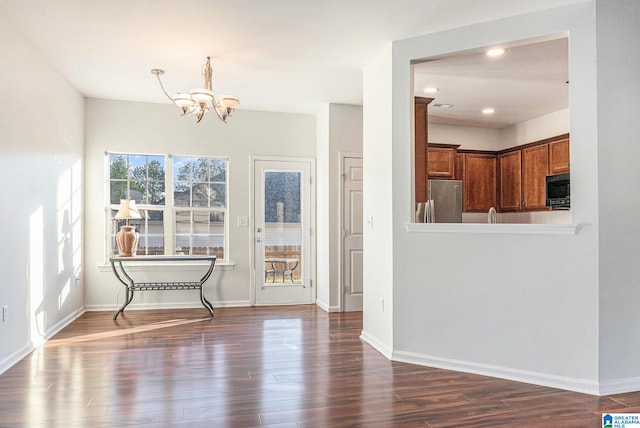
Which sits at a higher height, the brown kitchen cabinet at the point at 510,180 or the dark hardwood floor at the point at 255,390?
the brown kitchen cabinet at the point at 510,180

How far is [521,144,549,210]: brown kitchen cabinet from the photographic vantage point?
19.1ft

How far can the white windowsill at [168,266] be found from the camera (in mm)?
5631

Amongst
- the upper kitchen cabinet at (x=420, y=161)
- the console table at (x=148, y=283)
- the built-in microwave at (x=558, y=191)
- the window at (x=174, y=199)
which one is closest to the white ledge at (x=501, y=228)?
the upper kitchen cabinet at (x=420, y=161)

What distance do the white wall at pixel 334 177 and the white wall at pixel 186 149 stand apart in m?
0.59

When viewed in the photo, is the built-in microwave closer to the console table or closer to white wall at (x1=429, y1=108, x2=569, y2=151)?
white wall at (x1=429, y1=108, x2=569, y2=151)

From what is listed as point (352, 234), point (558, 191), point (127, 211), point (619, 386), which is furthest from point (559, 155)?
point (127, 211)

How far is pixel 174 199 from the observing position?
587 centimetres

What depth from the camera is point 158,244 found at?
580cm

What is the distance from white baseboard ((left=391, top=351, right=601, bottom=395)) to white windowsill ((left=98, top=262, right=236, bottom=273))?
9.75 feet

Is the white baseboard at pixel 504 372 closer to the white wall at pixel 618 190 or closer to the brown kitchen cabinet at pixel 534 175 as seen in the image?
the white wall at pixel 618 190

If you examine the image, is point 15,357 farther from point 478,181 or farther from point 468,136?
point 468,136

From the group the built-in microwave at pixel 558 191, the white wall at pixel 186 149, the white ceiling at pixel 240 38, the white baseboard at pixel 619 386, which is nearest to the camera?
the white baseboard at pixel 619 386

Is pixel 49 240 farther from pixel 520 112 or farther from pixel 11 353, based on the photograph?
pixel 520 112

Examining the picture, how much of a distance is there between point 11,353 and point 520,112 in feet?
20.1
